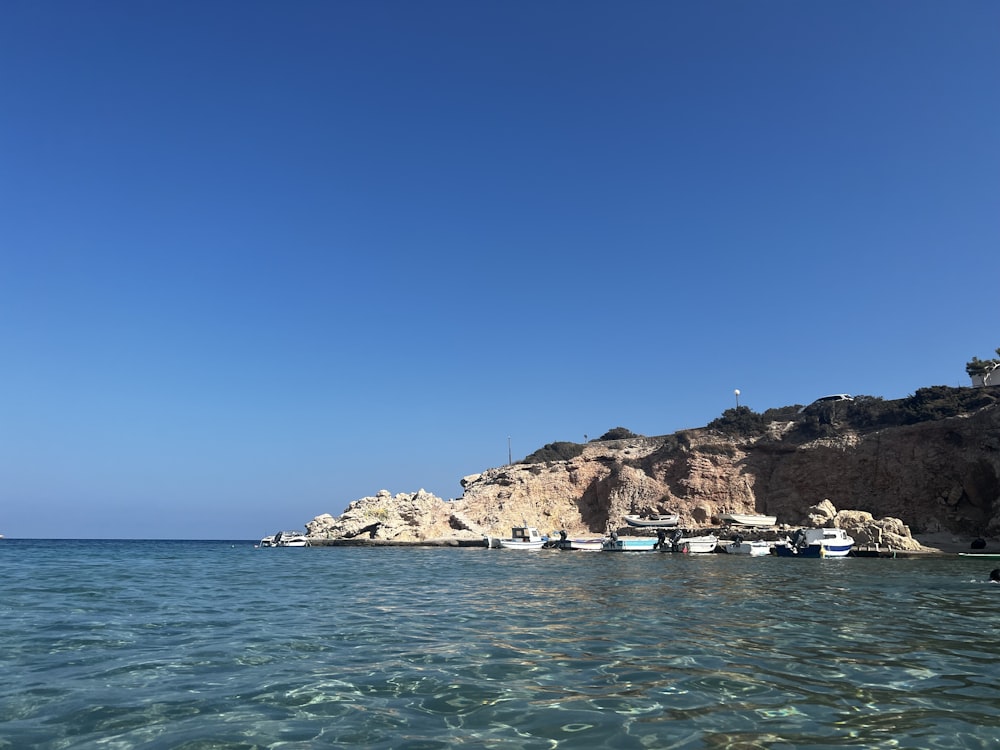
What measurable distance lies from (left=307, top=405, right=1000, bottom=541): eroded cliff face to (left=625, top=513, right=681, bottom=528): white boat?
1887 mm

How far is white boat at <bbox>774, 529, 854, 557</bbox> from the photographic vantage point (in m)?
45.8

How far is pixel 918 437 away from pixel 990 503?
835 cm

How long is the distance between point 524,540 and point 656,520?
14201 mm

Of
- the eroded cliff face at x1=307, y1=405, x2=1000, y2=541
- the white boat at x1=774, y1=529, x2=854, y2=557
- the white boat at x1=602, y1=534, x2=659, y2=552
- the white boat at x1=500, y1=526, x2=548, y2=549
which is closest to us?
the white boat at x1=774, y1=529, x2=854, y2=557

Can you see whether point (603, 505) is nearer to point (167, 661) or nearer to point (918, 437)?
point (918, 437)

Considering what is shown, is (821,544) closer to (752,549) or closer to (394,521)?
(752,549)

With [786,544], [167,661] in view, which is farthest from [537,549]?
[167,661]

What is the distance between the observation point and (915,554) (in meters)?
44.1

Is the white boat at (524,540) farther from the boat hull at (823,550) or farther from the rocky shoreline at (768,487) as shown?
the boat hull at (823,550)

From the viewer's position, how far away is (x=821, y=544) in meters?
45.9

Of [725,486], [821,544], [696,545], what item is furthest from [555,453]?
[821,544]

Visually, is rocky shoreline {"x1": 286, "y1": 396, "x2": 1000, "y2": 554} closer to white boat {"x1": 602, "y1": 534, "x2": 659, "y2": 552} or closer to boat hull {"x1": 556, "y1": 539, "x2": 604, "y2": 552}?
boat hull {"x1": 556, "y1": 539, "x2": 604, "y2": 552}

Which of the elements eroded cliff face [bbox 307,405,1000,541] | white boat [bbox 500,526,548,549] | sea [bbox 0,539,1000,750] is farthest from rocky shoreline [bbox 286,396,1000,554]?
sea [bbox 0,539,1000,750]

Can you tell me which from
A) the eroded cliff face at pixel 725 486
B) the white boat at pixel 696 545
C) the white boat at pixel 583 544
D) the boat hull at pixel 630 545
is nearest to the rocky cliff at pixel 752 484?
the eroded cliff face at pixel 725 486
